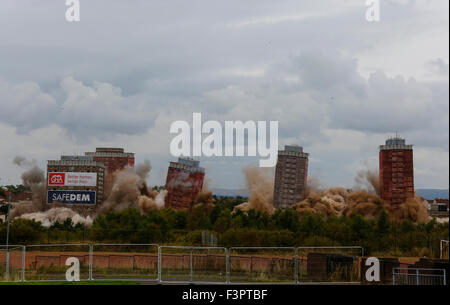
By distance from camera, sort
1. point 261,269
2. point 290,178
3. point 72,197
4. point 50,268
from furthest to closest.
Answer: point 290,178, point 72,197, point 50,268, point 261,269

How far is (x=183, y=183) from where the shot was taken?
3278 inches

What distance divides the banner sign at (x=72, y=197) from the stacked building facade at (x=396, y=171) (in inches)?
1561

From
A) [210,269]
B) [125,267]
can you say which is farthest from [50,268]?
[210,269]

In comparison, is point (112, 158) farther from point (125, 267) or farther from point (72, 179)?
point (125, 267)

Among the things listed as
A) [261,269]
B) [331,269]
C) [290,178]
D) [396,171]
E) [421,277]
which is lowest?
[261,269]

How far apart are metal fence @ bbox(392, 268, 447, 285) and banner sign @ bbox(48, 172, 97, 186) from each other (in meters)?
60.0

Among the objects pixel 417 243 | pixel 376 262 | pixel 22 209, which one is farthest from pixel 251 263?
pixel 22 209

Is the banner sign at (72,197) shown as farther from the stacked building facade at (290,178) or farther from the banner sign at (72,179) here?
the stacked building facade at (290,178)

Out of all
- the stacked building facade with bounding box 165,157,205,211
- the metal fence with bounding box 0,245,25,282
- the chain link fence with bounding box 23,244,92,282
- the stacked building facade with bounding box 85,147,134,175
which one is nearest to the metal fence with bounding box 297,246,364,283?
the chain link fence with bounding box 23,244,92,282

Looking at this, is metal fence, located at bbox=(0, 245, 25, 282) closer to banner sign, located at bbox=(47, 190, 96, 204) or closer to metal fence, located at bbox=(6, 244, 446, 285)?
metal fence, located at bbox=(6, 244, 446, 285)

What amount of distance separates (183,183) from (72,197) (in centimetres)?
1468

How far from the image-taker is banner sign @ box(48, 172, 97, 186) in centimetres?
7812

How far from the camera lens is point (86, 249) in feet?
135

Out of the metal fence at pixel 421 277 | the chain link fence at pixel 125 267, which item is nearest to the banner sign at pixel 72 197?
the chain link fence at pixel 125 267
